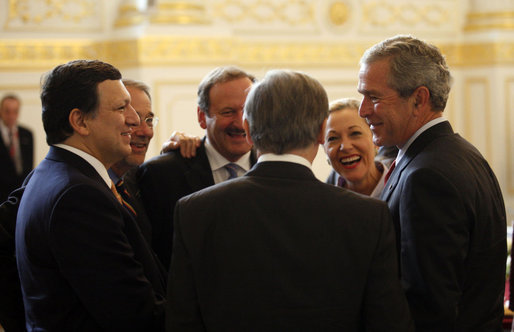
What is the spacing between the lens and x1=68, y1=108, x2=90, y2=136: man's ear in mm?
2246

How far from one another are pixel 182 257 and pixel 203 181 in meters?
1.34

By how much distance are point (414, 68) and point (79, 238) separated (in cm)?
121

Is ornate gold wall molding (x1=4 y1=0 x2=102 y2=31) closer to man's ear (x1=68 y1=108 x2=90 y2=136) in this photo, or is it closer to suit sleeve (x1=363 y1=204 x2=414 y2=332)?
man's ear (x1=68 y1=108 x2=90 y2=136)

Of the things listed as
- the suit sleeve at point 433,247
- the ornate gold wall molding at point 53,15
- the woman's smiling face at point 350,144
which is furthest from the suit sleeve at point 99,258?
the ornate gold wall molding at point 53,15

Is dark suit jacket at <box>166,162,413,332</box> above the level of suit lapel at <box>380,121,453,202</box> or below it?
below

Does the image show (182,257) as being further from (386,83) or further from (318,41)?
(318,41)

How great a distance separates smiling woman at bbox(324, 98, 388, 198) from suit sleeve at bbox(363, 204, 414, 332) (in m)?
1.33

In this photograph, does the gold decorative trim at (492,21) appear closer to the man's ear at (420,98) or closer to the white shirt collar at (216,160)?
the white shirt collar at (216,160)

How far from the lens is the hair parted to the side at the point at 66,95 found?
224 centimetres

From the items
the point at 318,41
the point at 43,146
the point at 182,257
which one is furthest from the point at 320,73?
the point at 182,257

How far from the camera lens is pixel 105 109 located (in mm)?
2297

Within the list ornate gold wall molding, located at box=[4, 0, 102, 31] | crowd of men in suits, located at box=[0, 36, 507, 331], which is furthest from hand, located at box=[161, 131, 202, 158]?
ornate gold wall molding, located at box=[4, 0, 102, 31]

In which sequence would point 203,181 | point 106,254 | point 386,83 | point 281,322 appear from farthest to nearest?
point 203,181 → point 386,83 → point 106,254 → point 281,322

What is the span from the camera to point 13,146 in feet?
23.3
